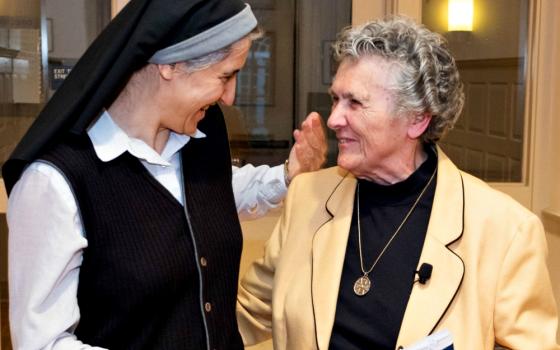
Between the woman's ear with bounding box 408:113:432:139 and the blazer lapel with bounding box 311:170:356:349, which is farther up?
the woman's ear with bounding box 408:113:432:139

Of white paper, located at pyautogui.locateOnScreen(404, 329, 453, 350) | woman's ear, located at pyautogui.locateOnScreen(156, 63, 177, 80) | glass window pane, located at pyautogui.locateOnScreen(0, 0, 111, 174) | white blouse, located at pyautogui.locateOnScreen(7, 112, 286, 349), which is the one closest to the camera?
white blouse, located at pyautogui.locateOnScreen(7, 112, 286, 349)

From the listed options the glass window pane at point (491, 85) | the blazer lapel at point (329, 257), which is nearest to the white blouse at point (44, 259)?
the blazer lapel at point (329, 257)

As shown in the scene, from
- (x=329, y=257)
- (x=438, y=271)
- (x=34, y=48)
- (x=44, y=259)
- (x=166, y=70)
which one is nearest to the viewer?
(x=44, y=259)

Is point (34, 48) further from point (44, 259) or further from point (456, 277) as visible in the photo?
point (456, 277)

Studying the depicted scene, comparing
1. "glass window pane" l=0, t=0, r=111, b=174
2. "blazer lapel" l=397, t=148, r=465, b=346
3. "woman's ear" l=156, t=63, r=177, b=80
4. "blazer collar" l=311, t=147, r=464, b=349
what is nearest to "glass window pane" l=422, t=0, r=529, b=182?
"glass window pane" l=0, t=0, r=111, b=174

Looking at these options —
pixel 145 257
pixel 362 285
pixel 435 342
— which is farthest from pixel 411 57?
pixel 145 257

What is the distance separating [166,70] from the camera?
153 centimetres

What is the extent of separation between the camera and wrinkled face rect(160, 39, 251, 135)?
1553 millimetres

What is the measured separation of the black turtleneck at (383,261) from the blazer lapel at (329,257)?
0.09 ft

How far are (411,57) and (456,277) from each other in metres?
0.55

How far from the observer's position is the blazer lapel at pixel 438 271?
179cm

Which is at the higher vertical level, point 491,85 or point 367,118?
point 491,85

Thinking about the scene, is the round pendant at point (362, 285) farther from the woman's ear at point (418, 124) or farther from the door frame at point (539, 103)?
the door frame at point (539, 103)

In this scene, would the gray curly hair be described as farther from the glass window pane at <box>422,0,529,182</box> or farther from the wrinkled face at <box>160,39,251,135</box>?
the glass window pane at <box>422,0,529,182</box>
